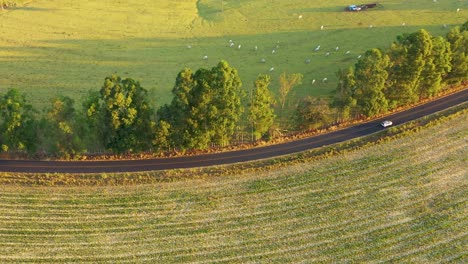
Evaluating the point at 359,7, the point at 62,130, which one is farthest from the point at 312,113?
the point at 359,7

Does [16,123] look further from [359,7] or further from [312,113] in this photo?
[359,7]

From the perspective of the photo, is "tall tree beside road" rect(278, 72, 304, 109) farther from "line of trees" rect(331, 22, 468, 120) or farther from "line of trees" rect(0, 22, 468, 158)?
"line of trees" rect(331, 22, 468, 120)

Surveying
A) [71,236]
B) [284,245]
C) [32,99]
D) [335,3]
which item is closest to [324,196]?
[284,245]

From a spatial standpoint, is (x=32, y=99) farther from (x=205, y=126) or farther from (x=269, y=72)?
(x=269, y=72)

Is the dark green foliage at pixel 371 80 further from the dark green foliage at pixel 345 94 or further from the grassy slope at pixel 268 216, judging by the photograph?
the grassy slope at pixel 268 216

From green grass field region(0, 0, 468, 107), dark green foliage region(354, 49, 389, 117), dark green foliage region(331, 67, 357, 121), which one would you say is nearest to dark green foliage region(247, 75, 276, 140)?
dark green foliage region(331, 67, 357, 121)

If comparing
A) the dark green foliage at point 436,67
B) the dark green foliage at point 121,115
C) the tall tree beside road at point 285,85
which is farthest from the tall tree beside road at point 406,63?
the dark green foliage at point 121,115
